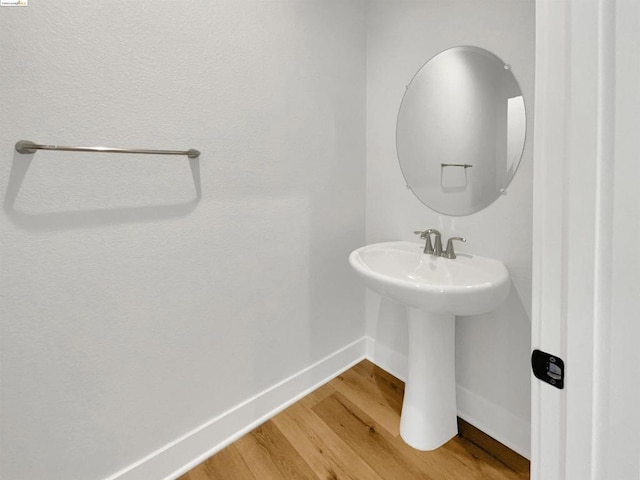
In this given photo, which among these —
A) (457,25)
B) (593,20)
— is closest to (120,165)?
(593,20)

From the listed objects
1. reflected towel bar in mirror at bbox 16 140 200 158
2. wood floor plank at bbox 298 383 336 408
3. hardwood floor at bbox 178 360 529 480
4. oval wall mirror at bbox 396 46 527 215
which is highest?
oval wall mirror at bbox 396 46 527 215

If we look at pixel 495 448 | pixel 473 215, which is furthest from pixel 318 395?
pixel 473 215

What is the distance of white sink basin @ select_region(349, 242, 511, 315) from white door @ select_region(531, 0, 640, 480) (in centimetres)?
62

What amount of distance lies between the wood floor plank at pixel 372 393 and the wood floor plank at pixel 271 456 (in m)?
0.42

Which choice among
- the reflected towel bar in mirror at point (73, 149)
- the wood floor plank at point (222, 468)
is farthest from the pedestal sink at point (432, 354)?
the reflected towel bar in mirror at point (73, 149)

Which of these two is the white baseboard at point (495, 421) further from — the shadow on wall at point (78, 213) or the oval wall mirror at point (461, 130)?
the shadow on wall at point (78, 213)

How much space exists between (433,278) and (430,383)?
46cm

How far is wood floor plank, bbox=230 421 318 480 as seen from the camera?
1285 millimetres

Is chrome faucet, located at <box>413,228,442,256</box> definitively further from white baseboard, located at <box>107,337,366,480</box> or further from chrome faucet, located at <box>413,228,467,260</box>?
white baseboard, located at <box>107,337,366,480</box>

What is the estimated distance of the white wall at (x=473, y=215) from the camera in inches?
51.1

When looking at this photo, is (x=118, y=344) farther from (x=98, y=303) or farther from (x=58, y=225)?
(x=58, y=225)

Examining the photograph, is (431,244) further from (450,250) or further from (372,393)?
(372,393)

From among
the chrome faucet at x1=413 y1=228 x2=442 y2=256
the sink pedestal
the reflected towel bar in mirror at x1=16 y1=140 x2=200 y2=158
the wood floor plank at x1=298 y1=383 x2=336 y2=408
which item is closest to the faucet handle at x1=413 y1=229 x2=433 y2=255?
the chrome faucet at x1=413 y1=228 x2=442 y2=256

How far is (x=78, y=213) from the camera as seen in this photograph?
1.05m
